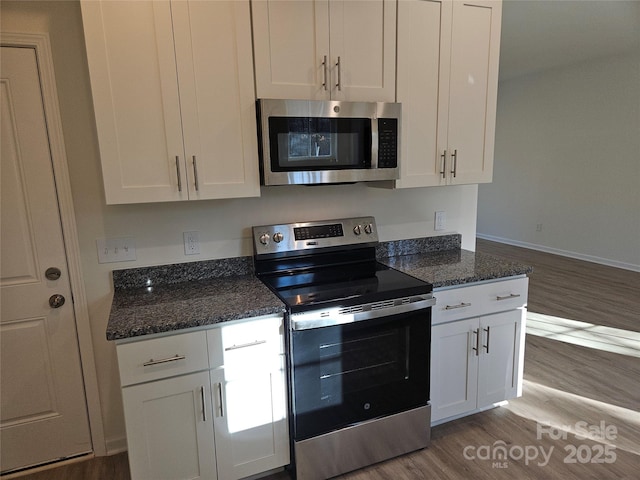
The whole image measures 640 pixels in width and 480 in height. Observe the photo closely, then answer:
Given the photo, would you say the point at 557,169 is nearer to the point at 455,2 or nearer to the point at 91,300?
the point at 455,2

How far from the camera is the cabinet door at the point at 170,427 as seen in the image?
5.48 ft

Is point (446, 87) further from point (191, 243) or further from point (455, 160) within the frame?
point (191, 243)

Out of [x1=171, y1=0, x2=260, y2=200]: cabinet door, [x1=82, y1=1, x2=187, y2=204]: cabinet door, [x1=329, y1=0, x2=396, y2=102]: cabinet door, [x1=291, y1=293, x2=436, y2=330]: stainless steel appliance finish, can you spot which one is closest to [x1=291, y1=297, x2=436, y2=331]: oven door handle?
[x1=291, y1=293, x2=436, y2=330]: stainless steel appliance finish

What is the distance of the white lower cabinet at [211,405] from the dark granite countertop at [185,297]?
0.06m

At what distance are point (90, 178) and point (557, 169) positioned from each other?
6.28 metres

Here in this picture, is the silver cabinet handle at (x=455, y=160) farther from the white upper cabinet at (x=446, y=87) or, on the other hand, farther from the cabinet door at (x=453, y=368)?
the cabinet door at (x=453, y=368)

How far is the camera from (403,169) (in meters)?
2.24

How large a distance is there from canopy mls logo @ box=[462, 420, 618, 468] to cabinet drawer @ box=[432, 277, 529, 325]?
71 centimetres

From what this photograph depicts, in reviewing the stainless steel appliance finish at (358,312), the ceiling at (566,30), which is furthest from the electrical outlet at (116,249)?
the ceiling at (566,30)

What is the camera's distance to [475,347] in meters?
2.25

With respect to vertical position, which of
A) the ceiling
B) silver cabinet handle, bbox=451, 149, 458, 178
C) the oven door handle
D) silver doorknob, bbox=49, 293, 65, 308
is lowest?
the oven door handle

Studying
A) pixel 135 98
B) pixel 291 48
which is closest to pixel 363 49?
pixel 291 48

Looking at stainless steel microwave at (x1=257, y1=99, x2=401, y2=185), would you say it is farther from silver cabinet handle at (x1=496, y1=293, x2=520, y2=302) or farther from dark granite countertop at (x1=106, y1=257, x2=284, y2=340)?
silver cabinet handle at (x1=496, y1=293, x2=520, y2=302)

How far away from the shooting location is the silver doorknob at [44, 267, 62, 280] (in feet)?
6.61
